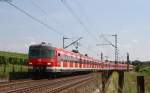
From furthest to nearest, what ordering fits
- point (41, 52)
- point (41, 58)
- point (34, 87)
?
1. point (41, 52)
2. point (41, 58)
3. point (34, 87)

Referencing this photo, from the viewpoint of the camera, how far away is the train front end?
34.4 m

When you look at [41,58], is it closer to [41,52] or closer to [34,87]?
[41,52]

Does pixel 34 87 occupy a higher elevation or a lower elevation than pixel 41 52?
lower

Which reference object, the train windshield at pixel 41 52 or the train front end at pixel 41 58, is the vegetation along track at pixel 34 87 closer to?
the train front end at pixel 41 58

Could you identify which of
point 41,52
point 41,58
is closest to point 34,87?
point 41,58

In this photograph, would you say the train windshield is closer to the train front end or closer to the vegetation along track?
the train front end

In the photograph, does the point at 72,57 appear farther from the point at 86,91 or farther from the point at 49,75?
the point at 86,91

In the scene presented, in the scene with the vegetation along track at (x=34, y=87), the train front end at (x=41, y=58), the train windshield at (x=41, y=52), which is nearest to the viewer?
the vegetation along track at (x=34, y=87)

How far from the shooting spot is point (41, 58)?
35.0 meters

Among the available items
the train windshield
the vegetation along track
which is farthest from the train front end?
the vegetation along track

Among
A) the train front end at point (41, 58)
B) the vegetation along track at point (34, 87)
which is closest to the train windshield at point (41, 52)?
the train front end at point (41, 58)

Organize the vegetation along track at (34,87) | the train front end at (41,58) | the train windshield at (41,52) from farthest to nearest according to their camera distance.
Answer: the train windshield at (41,52) < the train front end at (41,58) < the vegetation along track at (34,87)

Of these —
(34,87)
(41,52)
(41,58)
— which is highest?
(41,52)

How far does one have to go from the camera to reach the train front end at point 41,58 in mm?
34438
